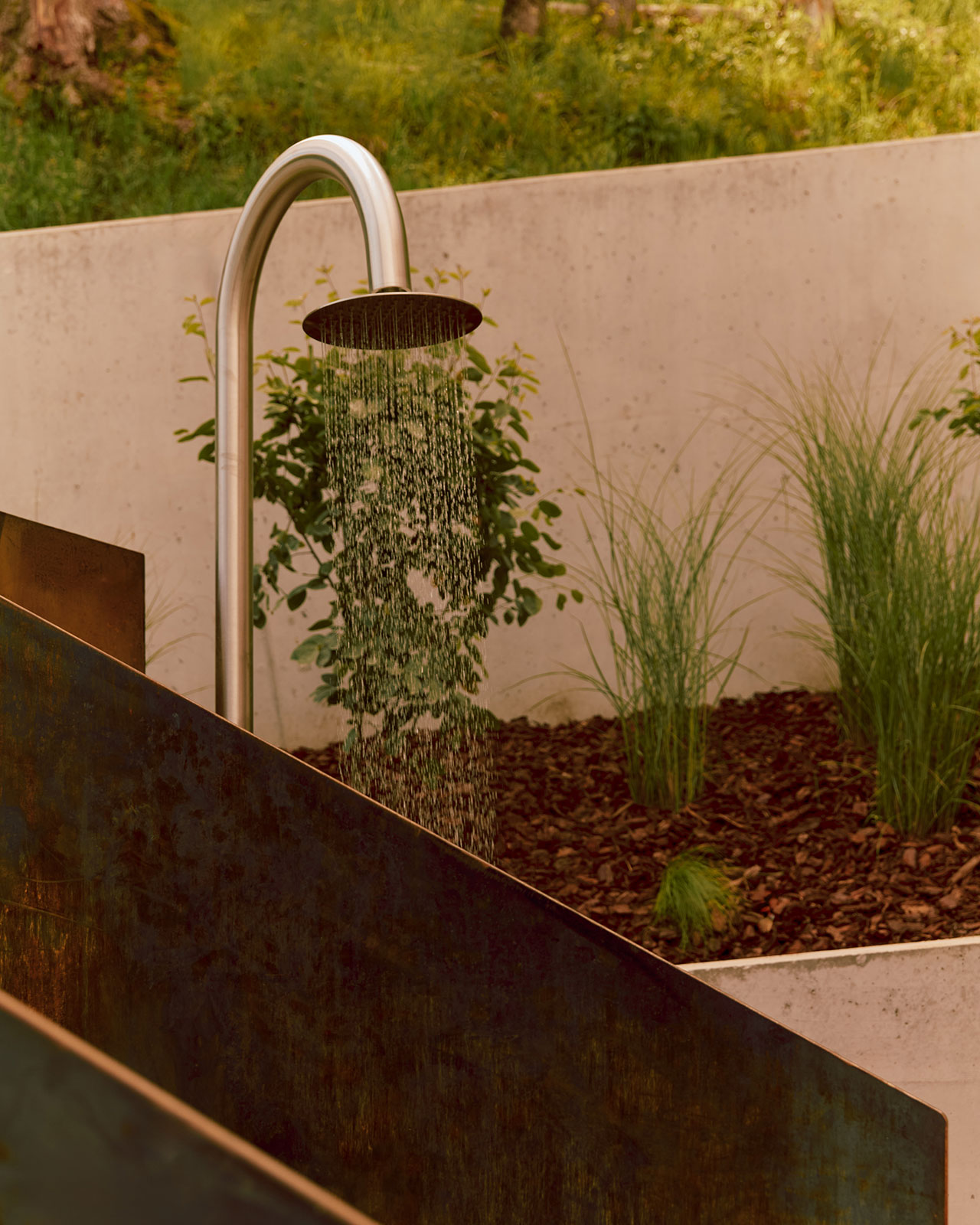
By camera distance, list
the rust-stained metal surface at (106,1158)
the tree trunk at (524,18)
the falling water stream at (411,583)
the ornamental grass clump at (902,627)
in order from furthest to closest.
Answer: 1. the tree trunk at (524,18)
2. the falling water stream at (411,583)
3. the ornamental grass clump at (902,627)
4. the rust-stained metal surface at (106,1158)

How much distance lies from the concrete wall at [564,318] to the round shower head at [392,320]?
228 cm

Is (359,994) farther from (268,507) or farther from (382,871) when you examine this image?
(268,507)

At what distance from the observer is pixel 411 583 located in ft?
9.33

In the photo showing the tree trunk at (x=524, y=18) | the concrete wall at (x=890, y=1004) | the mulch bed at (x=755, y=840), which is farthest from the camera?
the tree trunk at (x=524, y=18)

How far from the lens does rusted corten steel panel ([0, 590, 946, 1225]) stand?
896mm

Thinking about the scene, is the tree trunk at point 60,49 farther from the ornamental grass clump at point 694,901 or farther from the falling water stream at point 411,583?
the ornamental grass clump at point 694,901

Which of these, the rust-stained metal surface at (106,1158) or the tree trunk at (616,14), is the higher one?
the tree trunk at (616,14)

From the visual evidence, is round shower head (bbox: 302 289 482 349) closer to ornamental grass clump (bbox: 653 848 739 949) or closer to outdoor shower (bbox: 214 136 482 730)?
outdoor shower (bbox: 214 136 482 730)

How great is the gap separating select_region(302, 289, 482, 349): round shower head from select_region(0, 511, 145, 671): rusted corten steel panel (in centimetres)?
53

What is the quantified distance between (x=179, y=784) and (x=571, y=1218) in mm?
618

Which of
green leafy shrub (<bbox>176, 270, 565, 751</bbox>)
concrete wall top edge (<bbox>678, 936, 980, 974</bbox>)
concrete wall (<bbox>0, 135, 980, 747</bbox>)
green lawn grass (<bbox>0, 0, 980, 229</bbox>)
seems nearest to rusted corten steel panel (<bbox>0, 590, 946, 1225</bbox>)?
concrete wall top edge (<bbox>678, 936, 980, 974</bbox>)

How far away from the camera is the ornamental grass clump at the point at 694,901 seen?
223 cm

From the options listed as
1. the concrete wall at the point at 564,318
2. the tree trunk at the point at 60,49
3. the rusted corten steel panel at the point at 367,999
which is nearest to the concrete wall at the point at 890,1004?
the rusted corten steel panel at the point at 367,999

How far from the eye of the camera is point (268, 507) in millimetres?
3447
